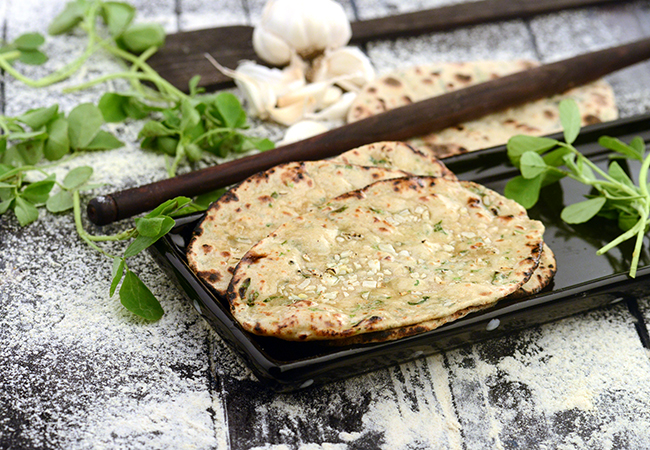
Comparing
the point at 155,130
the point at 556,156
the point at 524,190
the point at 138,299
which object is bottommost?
the point at 138,299

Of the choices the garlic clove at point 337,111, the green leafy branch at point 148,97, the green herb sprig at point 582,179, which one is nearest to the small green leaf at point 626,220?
the green herb sprig at point 582,179

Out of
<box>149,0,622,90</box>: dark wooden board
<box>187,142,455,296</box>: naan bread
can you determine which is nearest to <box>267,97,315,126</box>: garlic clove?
<box>149,0,622,90</box>: dark wooden board

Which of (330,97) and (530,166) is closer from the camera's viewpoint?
(530,166)

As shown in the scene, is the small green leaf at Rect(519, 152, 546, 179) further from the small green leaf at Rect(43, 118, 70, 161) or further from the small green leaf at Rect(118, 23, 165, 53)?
the small green leaf at Rect(118, 23, 165, 53)

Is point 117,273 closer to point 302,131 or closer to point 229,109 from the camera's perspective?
point 229,109

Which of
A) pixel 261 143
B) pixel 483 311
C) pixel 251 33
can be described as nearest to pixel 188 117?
pixel 261 143

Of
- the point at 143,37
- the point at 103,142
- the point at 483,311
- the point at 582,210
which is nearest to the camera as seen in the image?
the point at 483,311

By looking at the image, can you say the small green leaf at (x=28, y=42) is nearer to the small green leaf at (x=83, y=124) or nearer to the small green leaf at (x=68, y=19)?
the small green leaf at (x=68, y=19)
